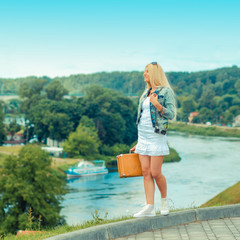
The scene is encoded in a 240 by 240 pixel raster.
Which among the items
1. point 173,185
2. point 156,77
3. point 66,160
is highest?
point 156,77

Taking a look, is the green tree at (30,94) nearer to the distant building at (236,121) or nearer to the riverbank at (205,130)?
the riverbank at (205,130)

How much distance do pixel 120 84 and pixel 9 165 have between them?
83.7 metres

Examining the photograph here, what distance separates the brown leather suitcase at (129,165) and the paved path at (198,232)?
60 centimetres

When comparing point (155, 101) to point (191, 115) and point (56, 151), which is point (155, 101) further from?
point (191, 115)

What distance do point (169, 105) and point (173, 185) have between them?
3035cm

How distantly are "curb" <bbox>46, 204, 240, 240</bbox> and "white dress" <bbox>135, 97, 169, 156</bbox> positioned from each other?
684 millimetres

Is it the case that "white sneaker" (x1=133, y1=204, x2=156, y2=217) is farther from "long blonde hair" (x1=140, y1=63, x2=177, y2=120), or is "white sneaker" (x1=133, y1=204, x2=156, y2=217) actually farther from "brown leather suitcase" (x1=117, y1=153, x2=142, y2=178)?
"long blonde hair" (x1=140, y1=63, x2=177, y2=120)

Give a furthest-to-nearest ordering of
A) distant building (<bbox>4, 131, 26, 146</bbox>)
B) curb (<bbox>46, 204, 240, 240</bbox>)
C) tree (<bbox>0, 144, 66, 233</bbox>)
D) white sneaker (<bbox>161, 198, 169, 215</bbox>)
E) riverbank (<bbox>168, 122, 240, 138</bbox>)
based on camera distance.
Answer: riverbank (<bbox>168, 122, 240, 138</bbox>), distant building (<bbox>4, 131, 26, 146</bbox>), tree (<bbox>0, 144, 66, 233</bbox>), white sneaker (<bbox>161, 198, 169, 215</bbox>), curb (<bbox>46, 204, 240, 240</bbox>)

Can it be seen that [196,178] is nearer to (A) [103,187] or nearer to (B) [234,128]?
(A) [103,187]

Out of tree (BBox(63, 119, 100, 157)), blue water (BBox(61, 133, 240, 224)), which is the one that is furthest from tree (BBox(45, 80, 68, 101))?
blue water (BBox(61, 133, 240, 224))

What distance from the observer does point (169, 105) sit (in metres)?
4.09

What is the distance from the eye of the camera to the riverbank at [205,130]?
7262 centimetres

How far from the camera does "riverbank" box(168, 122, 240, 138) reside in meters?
72.6

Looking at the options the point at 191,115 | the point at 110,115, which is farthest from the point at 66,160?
the point at 191,115
